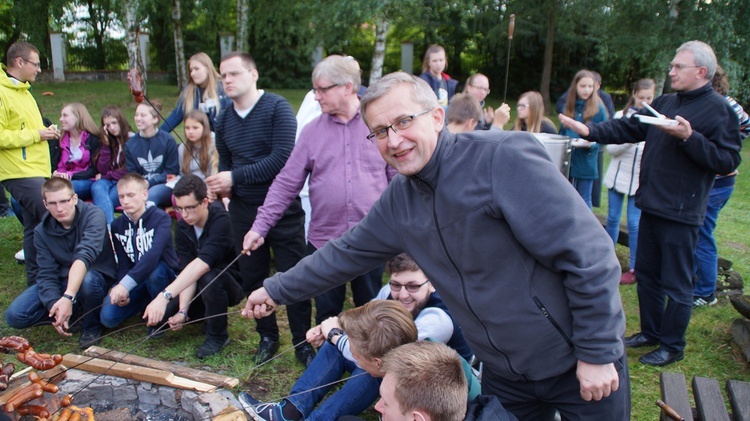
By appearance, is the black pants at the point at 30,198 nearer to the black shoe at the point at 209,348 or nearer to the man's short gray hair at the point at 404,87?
the black shoe at the point at 209,348

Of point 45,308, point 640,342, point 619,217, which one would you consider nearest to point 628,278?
point 619,217

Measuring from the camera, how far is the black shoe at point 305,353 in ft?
12.5

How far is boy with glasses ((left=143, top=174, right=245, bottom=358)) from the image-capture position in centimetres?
386

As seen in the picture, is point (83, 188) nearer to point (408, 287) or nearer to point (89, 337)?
point (89, 337)

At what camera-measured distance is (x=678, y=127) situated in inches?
130

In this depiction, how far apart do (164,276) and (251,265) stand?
84 cm

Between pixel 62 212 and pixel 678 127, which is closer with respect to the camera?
pixel 678 127

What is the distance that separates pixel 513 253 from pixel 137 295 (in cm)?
325

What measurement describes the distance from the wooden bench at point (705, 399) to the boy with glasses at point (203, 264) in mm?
2642

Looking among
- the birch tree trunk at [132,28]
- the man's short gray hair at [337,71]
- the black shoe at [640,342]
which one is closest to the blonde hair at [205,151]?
the man's short gray hair at [337,71]

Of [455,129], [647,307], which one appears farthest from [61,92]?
[647,307]

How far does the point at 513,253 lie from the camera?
1.86 meters

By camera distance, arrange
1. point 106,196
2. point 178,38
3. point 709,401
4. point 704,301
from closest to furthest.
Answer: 1. point 709,401
2. point 704,301
3. point 106,196
4. point 178,38

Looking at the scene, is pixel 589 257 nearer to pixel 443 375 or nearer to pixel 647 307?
pixel 443 375
